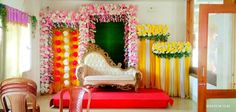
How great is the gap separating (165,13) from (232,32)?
3.94 meters

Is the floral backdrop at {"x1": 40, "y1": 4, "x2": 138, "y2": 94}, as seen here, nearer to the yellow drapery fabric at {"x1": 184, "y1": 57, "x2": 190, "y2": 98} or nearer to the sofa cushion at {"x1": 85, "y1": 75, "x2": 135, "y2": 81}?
the sofa cushion at {"x1": 85, "y1": 75, "x2": 135, "y2": 81}

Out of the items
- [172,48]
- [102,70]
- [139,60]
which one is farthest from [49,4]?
[172,48]

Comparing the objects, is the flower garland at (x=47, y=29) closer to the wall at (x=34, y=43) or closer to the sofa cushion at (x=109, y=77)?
the wall at (x=34, y=43)

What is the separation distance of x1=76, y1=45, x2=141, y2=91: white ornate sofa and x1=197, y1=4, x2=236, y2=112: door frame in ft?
10.0

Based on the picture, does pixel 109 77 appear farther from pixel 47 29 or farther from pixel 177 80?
pixel 47 29

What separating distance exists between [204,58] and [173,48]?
3310mm

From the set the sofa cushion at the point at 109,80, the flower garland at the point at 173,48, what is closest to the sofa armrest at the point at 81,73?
the sofa cushion at the point at 109,80

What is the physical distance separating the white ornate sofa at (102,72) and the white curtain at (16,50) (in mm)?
1280

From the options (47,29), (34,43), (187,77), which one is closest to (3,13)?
(34,43)

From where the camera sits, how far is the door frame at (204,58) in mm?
3748

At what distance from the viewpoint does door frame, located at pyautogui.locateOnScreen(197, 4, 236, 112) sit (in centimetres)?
375

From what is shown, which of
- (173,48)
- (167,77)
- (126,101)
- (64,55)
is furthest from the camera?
(64,55)

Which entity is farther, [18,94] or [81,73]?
[81,73]

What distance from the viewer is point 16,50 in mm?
5793
